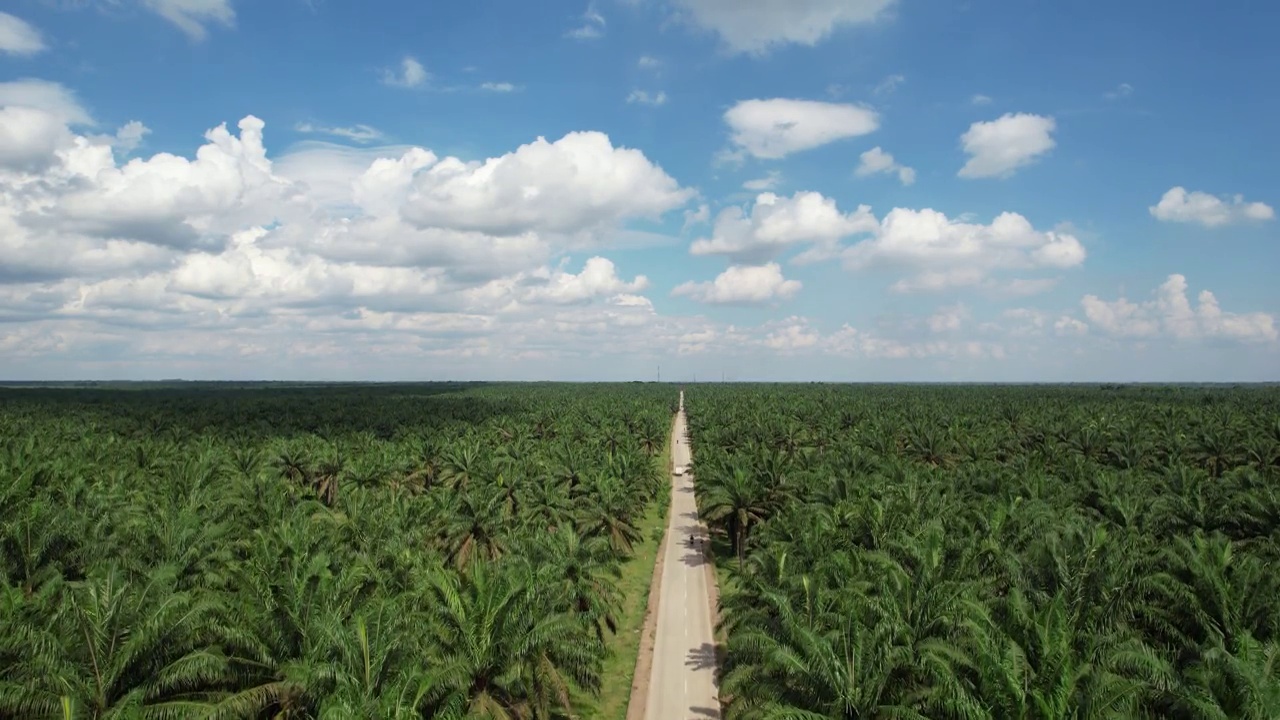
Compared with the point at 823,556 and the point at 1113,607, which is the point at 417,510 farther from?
the point at 1113,607

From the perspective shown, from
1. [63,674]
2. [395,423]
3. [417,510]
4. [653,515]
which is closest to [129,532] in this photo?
[417,510]

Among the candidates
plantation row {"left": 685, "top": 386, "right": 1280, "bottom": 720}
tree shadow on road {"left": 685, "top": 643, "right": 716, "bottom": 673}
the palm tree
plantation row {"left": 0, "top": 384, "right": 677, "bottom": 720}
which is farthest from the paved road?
the palm tree

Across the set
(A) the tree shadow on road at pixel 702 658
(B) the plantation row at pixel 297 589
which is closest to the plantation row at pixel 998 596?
(A) the tree shadow on road at pixel 702 658

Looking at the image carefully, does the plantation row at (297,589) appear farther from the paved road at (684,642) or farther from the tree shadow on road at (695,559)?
the tree shadow on road at (695,559)

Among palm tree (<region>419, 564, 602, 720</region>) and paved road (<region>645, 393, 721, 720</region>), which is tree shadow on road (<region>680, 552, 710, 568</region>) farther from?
palm tree (<region>419, 564, 602, 720</region>)

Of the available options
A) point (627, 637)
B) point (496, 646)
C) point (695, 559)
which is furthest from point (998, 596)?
point (695, 559)

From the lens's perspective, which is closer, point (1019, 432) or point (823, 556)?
point (823, 556)
